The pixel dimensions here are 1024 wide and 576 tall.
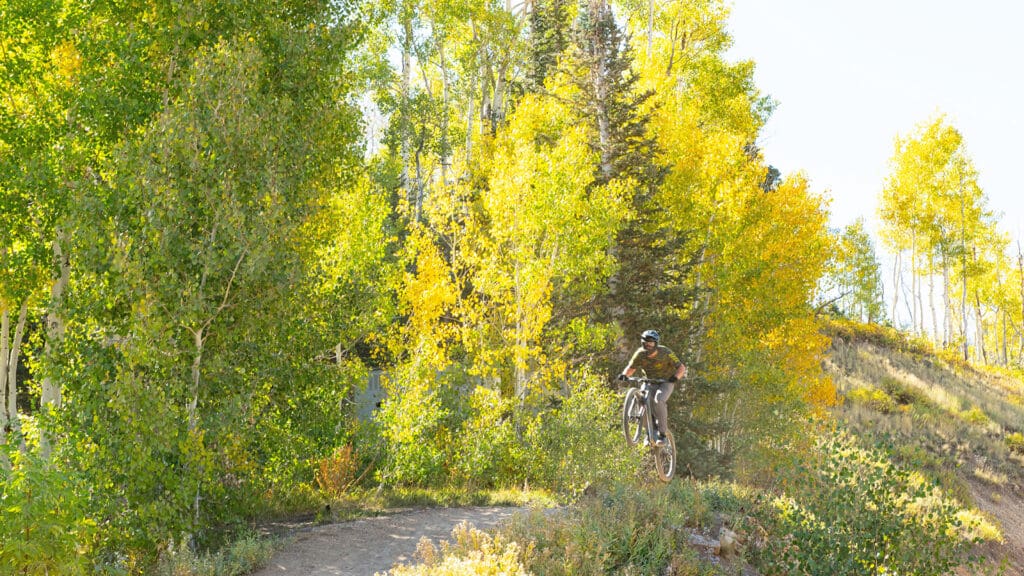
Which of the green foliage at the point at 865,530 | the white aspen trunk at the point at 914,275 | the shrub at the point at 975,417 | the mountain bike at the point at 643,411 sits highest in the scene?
the white aspen trunk at the point at 914,275

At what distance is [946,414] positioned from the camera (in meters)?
31.1

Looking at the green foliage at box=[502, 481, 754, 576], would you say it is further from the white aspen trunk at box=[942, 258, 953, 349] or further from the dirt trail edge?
the white aspen trunk at box=[942, 258, 953, 349]

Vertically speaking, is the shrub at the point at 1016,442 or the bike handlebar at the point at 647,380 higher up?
the bike handlebar at the point at 647,380

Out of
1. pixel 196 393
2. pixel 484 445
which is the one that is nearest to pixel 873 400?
pixel 484 445

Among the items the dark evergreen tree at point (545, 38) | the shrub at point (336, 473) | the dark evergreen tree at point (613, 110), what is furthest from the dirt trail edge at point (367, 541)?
the dark evergreen tree at point (545, 38)

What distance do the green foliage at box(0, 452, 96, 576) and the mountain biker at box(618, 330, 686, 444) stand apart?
6.59 m

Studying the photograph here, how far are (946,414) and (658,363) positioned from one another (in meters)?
25.4

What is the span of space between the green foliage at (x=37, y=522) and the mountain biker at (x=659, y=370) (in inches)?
260

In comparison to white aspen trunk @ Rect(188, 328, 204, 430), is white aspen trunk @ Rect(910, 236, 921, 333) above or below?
above

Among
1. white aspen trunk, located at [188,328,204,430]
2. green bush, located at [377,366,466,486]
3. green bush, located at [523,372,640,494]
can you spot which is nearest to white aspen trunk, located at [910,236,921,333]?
green bush, located at [523,372,640,494]

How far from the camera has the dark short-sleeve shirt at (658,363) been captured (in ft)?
35.7

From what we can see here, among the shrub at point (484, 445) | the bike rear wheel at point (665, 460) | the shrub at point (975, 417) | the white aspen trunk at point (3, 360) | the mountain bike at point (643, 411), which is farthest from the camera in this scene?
the shrub at point (975, 417)

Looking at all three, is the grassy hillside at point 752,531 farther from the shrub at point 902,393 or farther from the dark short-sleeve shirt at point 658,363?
the shrub at point 902,393

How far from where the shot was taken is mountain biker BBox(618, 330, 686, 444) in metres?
10.8
